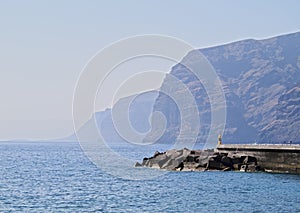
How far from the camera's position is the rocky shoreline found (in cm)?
7994

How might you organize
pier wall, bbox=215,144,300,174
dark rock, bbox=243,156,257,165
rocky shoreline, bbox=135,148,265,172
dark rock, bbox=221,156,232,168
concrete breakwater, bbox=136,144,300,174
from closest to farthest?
pier wall, bbox=215,144,300,174 < concrete breakwater, bbox=136,144,300,174 < dark rock, bbox=243,156,257,165 < rocky shoreline, bbox=135,148,265,172 < dark rock, bbox=221,156,232,168

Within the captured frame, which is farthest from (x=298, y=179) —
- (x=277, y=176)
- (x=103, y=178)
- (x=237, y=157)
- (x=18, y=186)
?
(x=18, y=186)

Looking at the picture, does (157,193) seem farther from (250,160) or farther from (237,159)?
(237,159)

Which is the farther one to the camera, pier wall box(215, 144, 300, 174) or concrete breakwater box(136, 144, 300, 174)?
concrete breakwater box(136, 144, 300, 174)

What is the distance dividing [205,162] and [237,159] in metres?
4.69

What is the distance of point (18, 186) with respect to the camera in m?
60.8

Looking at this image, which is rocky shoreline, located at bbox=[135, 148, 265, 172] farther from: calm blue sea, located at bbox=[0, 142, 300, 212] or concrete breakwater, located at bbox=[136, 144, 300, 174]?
calm blue sea, located at bbox=[0, 142, 300, 212]

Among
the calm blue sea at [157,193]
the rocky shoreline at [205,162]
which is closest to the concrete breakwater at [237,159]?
the rocky shoreline at [205,162]

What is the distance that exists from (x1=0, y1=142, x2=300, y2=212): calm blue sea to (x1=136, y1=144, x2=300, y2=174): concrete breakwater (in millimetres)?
3036

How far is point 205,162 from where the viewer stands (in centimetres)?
8269

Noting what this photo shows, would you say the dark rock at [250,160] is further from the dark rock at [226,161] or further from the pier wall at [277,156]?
the dark rock at [226,161]

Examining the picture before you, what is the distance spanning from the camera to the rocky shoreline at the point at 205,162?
262 feet

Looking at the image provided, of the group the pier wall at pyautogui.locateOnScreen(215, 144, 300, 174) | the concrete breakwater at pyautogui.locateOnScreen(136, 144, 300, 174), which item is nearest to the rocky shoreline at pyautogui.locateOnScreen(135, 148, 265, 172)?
the concrete breakwater at pyautogui.locateOnScreen(136, 144, 300, 174)

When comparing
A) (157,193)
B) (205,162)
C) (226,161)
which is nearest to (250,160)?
(226,161)
